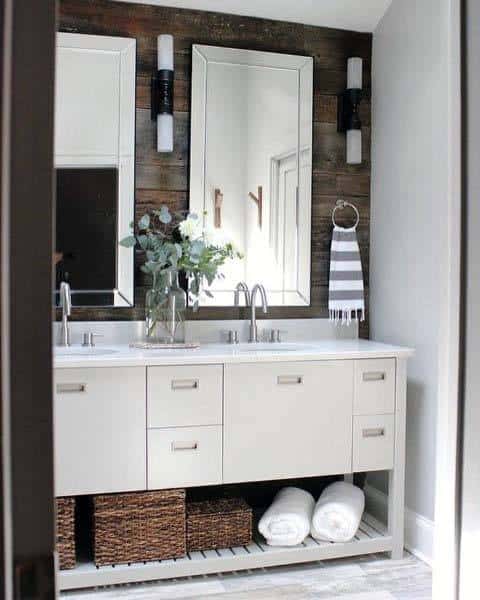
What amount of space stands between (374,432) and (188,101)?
1617 millimetres

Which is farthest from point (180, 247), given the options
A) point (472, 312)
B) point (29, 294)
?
point (29, 294)

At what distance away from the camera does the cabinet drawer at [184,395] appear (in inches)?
99.8

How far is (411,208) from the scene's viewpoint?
10.00 feet

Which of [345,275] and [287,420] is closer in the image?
[287,420]

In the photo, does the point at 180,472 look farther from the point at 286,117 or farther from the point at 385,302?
the point at 286,117

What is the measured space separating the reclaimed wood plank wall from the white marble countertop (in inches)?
10.6

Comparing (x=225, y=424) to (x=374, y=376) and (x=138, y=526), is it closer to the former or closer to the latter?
(x=138, y=526)

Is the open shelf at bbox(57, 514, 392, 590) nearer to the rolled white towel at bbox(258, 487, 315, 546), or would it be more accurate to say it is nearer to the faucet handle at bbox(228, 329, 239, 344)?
the rolled white towel at bbox(258, 487, 315, 546)

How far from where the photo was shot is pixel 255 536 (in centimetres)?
288

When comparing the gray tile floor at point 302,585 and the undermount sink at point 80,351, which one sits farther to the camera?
the undermount sink at point 80,351

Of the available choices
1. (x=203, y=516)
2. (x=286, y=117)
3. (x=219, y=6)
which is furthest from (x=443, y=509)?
(x=219, y=6)

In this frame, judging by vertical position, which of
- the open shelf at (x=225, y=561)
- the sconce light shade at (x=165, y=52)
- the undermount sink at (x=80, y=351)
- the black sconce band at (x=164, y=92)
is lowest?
the open shelf at (x=225, y=561)

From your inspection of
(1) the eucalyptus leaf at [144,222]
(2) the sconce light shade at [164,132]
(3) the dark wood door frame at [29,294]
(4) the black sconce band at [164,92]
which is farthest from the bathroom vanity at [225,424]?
(3) the dark wood door frame at [29,294]

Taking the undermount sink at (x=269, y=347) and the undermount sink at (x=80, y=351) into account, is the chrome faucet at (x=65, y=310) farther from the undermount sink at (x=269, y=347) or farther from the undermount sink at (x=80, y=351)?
the undermount sink at (x=269, y=347)
